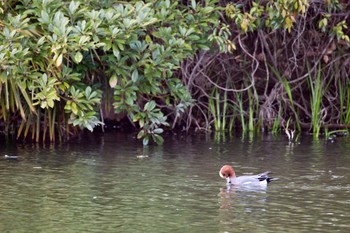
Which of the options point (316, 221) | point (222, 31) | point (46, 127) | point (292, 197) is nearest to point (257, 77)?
point (222, 31)

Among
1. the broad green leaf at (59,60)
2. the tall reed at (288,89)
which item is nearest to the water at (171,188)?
the broad green leaf at (59,60)

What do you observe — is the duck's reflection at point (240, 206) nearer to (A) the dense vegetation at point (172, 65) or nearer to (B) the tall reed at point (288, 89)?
(A) the dense vegetation at point (172, 65)

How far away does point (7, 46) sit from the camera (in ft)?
40.5

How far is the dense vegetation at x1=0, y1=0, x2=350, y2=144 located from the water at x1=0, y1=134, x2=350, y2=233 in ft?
1.91

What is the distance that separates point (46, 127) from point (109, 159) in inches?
67.2

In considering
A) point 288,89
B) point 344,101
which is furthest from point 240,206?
point 344,101

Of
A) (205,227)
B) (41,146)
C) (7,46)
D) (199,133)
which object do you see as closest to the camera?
(205,227)

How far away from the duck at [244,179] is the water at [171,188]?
0.37ft

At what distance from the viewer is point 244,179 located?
35.1 feet

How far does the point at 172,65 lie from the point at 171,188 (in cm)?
304

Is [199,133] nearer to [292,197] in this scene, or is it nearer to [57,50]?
[57,50]

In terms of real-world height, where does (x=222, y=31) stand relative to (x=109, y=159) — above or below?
above

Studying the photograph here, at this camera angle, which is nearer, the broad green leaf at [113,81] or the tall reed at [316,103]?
the broad green leaf at [113,81]

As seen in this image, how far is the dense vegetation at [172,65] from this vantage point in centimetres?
1259
